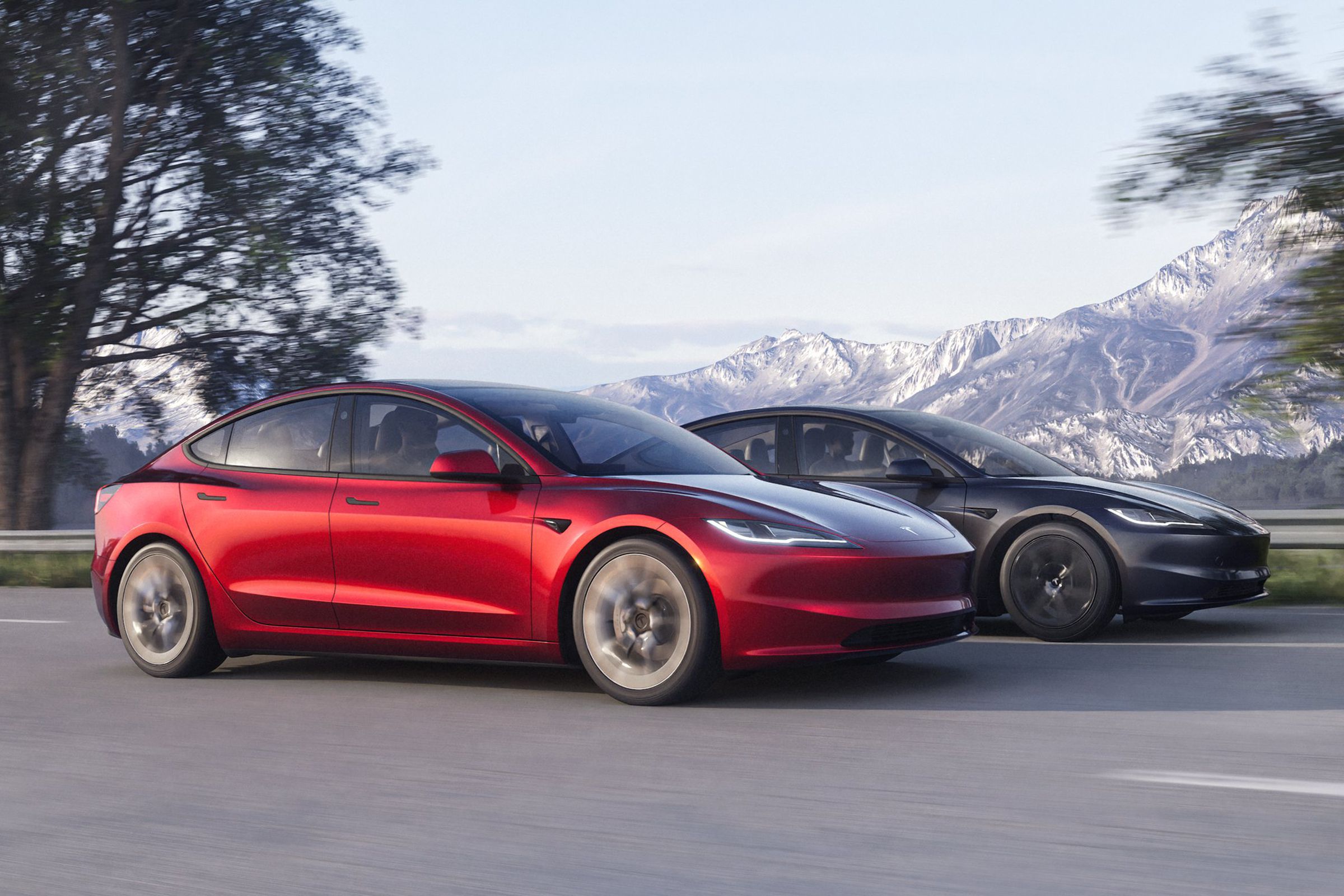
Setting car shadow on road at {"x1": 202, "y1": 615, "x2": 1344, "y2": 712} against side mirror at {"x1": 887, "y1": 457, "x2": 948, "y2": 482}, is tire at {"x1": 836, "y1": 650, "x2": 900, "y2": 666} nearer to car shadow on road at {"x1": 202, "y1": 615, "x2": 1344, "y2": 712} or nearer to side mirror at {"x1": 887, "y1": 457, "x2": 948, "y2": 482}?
car shadow on road at {"x1": 202, "y1": 615, "x2": 1344, "y2": 712}

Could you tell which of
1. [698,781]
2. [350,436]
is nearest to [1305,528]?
[350,436]

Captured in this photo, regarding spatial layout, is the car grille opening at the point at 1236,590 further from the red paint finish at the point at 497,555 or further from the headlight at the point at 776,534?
the headlight at the point at 776,534

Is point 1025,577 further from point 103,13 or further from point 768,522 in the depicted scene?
point 103,13

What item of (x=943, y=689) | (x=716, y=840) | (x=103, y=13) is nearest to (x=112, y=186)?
(x=103, y=13)

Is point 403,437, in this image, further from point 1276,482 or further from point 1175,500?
point 1276,482

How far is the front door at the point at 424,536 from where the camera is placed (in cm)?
629

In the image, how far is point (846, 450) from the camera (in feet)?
29.9

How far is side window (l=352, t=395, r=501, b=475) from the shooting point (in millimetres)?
6727

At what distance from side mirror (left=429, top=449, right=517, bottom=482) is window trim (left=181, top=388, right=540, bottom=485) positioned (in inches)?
3.7

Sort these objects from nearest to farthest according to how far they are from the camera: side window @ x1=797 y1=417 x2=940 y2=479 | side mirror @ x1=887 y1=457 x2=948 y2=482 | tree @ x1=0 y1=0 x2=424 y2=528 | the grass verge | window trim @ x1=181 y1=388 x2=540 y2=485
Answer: window trim @ x1=181 y1=388 x2=540 y2=485, side mirror @ x1=887 y1=457 x2=948 y2=482, side window @ x1=797 y1=417 x2=940 y2=479, the grass verge, tree @ x1=0 y1=0 x2=424 y2=528

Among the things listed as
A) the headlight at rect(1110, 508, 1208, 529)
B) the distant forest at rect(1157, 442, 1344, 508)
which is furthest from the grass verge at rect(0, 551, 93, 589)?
the distant forest at rect(1157, 442, 1344, 508)

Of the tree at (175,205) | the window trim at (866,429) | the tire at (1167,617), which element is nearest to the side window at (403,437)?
the window trim at (866,429)

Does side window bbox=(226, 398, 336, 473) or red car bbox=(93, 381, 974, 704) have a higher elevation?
side window bbox=(226, 398, 336, 473)

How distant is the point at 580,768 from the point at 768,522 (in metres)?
1.53
